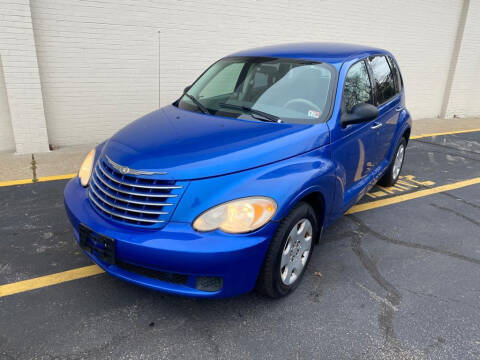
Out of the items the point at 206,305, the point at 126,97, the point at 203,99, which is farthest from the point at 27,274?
the point at 126,97

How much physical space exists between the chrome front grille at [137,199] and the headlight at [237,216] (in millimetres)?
230

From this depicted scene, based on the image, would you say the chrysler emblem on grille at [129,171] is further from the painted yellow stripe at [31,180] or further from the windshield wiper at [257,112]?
the painted yellow stripe at [31,180]

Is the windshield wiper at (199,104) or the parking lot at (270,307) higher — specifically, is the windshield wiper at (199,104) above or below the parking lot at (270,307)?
above

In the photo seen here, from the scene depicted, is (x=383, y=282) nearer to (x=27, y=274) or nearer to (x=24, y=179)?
(x=27, y=274)

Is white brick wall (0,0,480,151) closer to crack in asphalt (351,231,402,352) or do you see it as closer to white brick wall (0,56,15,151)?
white brick wall (0,56,15,151)

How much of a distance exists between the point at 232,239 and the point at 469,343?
1741mm

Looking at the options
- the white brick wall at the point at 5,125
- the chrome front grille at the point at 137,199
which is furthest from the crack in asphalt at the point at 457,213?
the white brick wall at the point at 5,125

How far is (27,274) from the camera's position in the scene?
313 centimetres

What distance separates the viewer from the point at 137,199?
254 centimetres

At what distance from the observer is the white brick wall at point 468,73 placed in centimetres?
1121

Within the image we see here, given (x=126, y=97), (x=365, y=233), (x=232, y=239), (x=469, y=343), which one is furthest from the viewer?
(x=126, y=97)

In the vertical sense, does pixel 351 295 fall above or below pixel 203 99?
below

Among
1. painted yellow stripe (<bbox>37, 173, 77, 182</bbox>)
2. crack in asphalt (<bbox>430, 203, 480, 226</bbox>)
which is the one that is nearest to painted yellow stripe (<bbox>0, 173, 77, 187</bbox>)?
painted yellow stripe (<bbox>37, 173, 77, 182</bbox>)

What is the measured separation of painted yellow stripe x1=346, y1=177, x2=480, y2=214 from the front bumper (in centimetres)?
244
